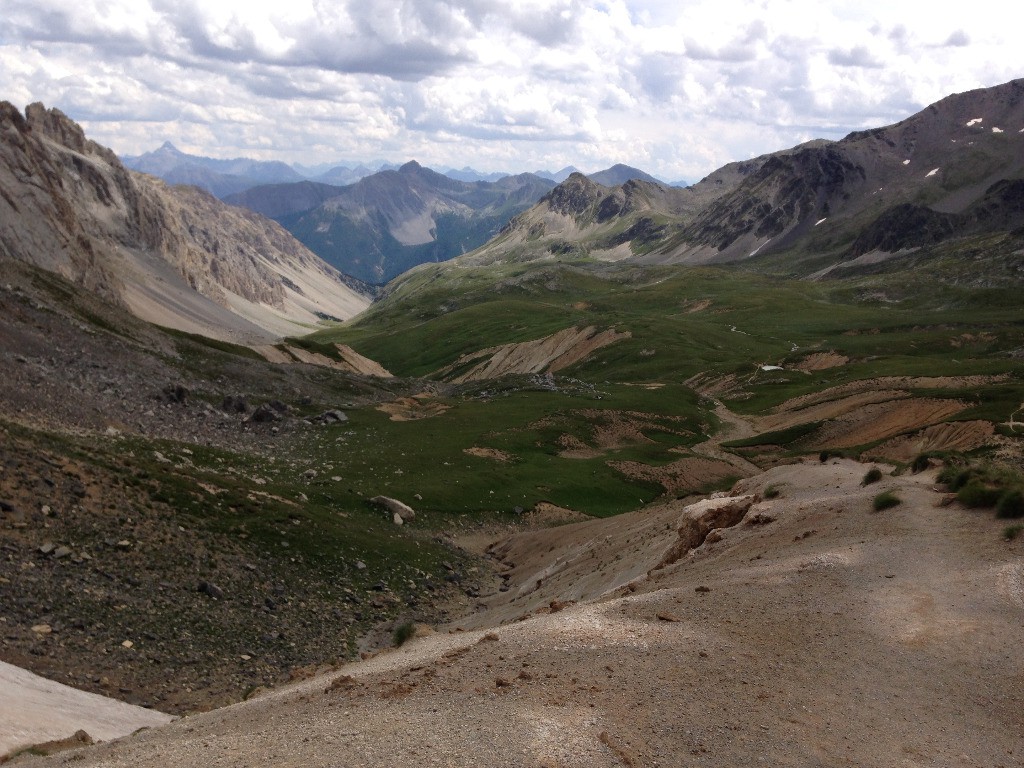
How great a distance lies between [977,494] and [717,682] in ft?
46.4

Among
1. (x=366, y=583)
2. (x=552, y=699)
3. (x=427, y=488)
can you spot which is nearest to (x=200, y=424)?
(x=427, y=488)

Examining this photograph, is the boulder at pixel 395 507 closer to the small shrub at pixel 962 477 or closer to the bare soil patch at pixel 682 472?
the bare soil patch at pixel 682 472

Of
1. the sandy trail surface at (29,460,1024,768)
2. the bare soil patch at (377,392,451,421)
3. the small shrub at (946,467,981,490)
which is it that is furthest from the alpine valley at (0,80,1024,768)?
the bare soil patch at (377,392,451,421)

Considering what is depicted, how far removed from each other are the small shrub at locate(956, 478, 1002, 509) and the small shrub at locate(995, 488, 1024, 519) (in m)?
0.81

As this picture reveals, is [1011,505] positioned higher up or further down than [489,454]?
higher up

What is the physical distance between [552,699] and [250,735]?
5.17 metres

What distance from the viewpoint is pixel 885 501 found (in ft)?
85.6

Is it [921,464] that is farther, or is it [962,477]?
[921,464]

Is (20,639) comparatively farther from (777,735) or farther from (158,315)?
(158,315)

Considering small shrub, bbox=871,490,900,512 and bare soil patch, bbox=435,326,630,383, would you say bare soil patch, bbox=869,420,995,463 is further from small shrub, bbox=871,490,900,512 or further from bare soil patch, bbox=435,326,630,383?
bare soil patch, bbox=435,326,630,383

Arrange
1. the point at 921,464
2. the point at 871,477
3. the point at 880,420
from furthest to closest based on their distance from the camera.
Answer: the point at 880,420 → the point at 921,464 → the point at 871,477

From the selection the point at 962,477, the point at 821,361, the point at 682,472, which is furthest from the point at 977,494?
the point at 821,361

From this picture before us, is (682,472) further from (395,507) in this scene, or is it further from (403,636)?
(403,636)

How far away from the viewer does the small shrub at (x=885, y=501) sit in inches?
1025
